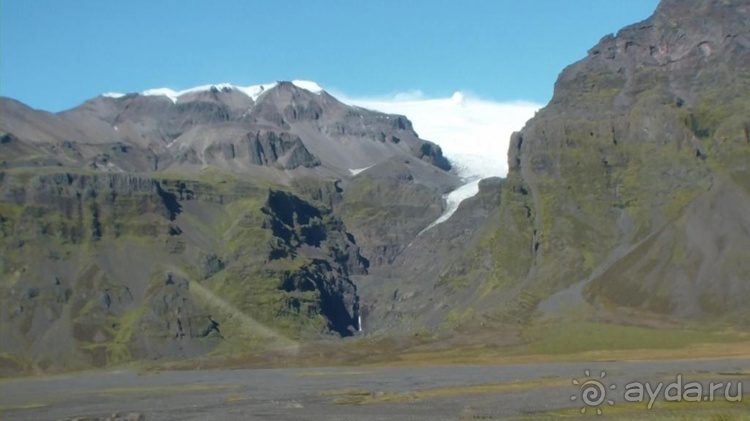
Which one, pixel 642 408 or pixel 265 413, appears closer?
pixel 642 408

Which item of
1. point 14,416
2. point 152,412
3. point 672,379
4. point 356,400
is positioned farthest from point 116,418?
point 672,379

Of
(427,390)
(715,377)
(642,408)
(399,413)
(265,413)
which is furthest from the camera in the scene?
(427,390)

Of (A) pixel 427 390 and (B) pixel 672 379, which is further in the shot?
(A) pixel 427 390

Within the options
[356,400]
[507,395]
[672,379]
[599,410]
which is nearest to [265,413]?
[356,400]

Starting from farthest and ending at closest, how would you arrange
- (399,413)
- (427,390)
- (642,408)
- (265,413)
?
(427,390) → (265,413) → (399,413) → (642,408)

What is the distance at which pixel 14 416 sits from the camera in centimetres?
16762

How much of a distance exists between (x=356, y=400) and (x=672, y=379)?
45469 mm

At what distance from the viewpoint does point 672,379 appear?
164750mm

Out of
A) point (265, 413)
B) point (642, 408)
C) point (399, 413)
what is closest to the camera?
point (642, 408)

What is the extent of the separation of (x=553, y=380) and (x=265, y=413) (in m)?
55.7

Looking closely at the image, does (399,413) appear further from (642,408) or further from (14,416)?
(14,416)

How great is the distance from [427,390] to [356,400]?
17.6 meters

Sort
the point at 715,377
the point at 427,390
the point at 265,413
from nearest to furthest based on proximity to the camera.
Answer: the point at 265,413
the point at 715,377
the point at 427,390

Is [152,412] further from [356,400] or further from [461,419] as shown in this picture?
[461,419]
